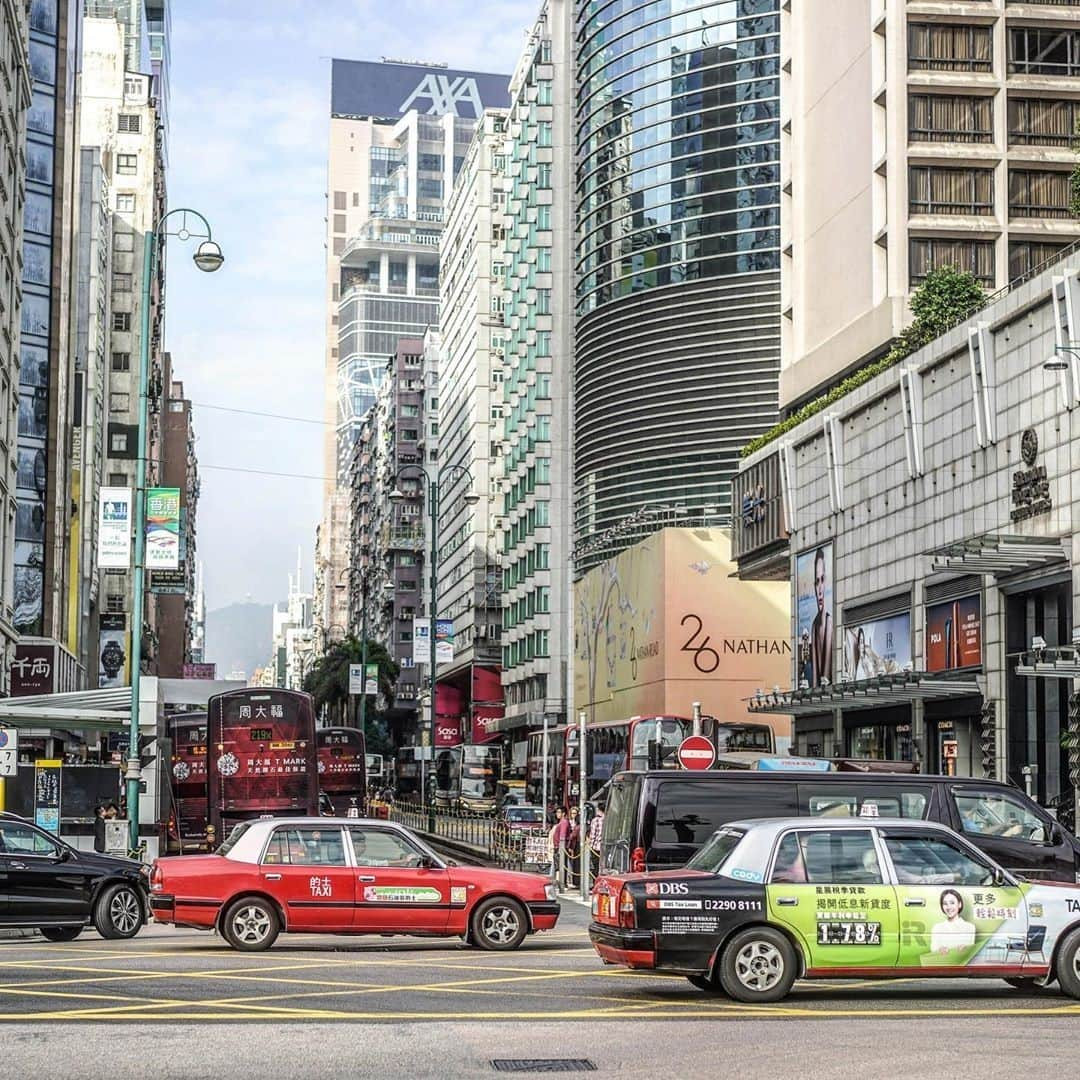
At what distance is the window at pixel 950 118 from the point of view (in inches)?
2172

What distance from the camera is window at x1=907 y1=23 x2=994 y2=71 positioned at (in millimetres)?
55156

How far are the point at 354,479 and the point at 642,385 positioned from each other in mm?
105637

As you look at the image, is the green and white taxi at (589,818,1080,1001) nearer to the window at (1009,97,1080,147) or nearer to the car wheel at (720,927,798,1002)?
the car wheel at (720,927,798,1002)

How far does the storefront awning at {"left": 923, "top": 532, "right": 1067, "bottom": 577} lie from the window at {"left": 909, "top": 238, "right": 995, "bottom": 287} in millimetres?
17794

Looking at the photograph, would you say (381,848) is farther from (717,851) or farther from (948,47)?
(948,47)

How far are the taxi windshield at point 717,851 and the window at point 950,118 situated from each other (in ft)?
141

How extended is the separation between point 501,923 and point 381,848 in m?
1.64

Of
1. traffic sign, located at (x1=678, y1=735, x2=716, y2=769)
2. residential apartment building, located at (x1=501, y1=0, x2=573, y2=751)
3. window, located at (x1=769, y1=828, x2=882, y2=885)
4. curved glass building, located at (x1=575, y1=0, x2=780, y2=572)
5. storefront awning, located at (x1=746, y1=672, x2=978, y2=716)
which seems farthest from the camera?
residential apartment building, located at (x1=501, y1=0, x2=573, y2=751)

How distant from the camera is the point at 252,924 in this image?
64.5ft

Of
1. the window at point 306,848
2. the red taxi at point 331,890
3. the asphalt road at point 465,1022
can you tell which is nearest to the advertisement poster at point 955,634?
the red taxi at point 331,890

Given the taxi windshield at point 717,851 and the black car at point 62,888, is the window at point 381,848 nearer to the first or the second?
the black car at point 62,888

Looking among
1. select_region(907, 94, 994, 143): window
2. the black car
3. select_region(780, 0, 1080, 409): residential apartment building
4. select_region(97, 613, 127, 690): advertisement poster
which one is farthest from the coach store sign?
select_region(97, 613, 127, 690): advertisement poster

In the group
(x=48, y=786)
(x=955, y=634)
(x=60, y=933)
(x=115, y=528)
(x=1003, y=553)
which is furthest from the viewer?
(x=955, y=634)

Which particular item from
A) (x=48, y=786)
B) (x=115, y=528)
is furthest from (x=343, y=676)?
(x=115, y=528)
